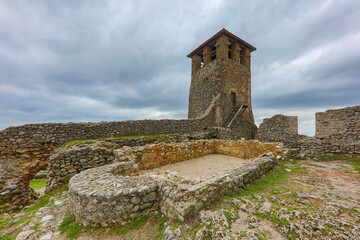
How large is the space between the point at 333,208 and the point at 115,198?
4.56 meters

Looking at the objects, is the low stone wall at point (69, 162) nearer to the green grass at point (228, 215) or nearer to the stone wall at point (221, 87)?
the green grass at point (228, 215)

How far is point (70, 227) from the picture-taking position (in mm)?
3105

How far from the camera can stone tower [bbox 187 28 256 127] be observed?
17531 mm

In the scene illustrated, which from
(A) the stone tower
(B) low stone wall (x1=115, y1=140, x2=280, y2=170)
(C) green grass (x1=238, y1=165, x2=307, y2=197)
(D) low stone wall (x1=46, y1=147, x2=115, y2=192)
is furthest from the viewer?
(A) the stone tower

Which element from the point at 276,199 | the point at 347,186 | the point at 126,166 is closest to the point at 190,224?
the point at 276,199

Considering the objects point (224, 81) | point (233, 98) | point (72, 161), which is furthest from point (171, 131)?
point (233, 98)

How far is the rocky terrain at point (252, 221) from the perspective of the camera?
2139 mm

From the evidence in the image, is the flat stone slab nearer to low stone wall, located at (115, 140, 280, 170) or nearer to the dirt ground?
the dirt ground

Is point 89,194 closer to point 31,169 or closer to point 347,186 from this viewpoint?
point 347,186

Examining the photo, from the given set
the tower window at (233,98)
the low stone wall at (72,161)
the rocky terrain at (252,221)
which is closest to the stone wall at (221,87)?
the tower window at (233,98)

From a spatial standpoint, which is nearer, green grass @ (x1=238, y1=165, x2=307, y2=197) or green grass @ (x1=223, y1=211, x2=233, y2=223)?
green grass @ (x1=223, y1=211, x2=233, y2=223)

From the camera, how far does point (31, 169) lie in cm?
794

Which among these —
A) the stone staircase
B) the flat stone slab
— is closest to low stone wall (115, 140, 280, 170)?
the flat stone slab

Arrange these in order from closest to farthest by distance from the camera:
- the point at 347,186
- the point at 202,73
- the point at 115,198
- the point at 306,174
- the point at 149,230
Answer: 1. the point at 149,230
2. the point at 115,198
3. the point at 347,186
4. the point at 306,174
5. the point at 202,73
